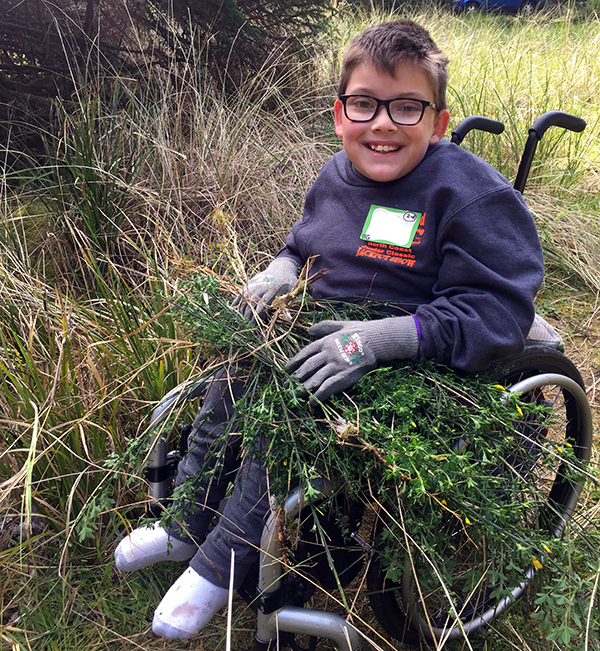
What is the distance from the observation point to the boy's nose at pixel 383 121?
1594 millimetres

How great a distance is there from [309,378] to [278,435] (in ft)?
0.59

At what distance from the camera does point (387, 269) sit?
1.63 meters

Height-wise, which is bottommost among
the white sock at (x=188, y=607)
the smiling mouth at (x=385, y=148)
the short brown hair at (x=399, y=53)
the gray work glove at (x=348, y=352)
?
the white sock at (x=188, y=607)

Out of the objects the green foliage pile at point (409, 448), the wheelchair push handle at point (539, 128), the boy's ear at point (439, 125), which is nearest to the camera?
the green foliage pile at point (409, 448)

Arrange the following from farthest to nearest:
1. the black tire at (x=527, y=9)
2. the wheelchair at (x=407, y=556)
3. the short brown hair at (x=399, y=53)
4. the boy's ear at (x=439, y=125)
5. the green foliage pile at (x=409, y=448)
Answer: the black tire at (x=527, y=9), the boy's ear at (x=439, y=125), the short brown hair at (x=399, y=53), the wheelchair at (x=407, y=556), the green foliage pile at (x=409, y=448)

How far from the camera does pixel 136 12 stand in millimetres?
3539

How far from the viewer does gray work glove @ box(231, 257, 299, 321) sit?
1588mm

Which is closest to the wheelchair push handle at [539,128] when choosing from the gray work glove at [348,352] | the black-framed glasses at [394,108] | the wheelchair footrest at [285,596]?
the black-framed glasses at [394,108]

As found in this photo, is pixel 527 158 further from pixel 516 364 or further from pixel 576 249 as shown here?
pixel 576 249

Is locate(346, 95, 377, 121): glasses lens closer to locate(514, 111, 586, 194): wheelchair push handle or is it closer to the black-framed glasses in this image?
the black-framed glasses

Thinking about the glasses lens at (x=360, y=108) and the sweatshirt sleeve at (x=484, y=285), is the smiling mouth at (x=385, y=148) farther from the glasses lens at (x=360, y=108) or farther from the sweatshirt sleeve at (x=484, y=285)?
the sweatshirt sleeve at (x=484, y=285)

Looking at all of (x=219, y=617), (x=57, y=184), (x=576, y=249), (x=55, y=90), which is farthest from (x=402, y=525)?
(x=55, y=90)

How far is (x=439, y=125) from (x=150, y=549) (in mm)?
1575

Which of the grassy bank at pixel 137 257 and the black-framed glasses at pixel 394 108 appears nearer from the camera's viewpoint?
the black-framed glasses at pixel 394 108
